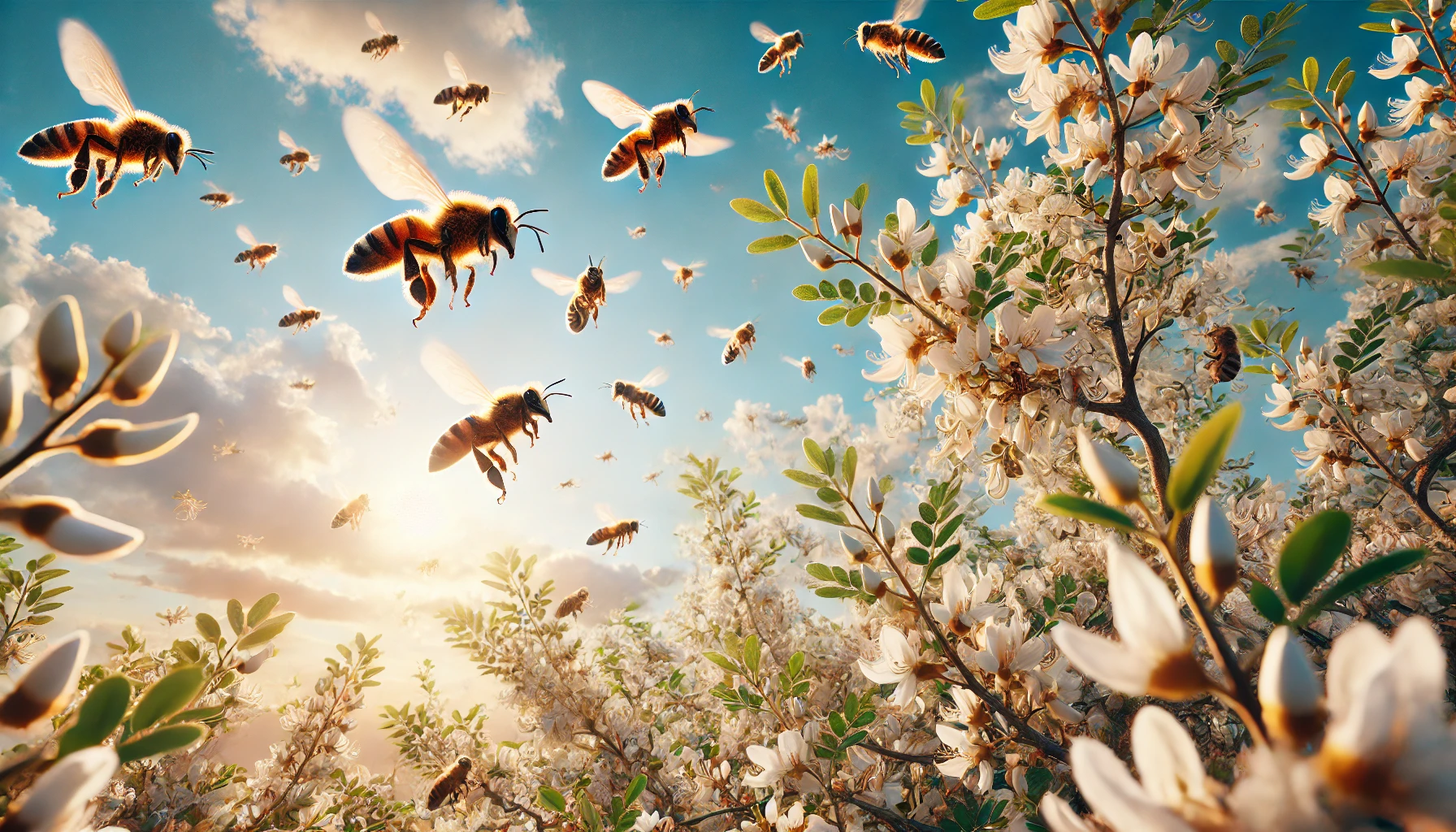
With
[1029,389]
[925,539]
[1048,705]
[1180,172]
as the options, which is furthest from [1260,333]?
[1048,705]

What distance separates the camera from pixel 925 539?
1.71 m

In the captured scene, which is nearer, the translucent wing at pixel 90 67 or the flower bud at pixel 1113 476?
the flower bud at pixel 1113 476

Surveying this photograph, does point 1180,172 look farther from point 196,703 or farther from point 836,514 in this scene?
point 196,703

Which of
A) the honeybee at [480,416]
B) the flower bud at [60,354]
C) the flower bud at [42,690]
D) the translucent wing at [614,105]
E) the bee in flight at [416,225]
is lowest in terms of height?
the flower bud at [42,690]

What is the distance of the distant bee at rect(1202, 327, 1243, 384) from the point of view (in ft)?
8.04

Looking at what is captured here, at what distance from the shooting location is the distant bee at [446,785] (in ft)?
10.7

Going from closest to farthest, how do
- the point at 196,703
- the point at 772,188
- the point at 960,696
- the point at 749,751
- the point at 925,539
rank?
the point at 960,696 → the point at 772,188 → the point at 925,539 → the point at 749,751 → the point at 196,703

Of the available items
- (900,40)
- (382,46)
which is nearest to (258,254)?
(382,46)

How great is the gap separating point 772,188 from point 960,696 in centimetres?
148

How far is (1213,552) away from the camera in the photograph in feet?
1.66

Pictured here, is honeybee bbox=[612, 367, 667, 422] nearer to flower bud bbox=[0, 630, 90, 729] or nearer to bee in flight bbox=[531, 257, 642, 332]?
bee in flight bbox=[531, 257, 642, 332]

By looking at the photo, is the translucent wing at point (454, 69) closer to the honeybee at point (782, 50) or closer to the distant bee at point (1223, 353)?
the honeybee at point (782, 50)

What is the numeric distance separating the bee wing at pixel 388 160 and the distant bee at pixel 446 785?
3.17 m

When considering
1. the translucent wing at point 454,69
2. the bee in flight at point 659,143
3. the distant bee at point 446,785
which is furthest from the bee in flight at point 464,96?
the distant bee at point 446,785
